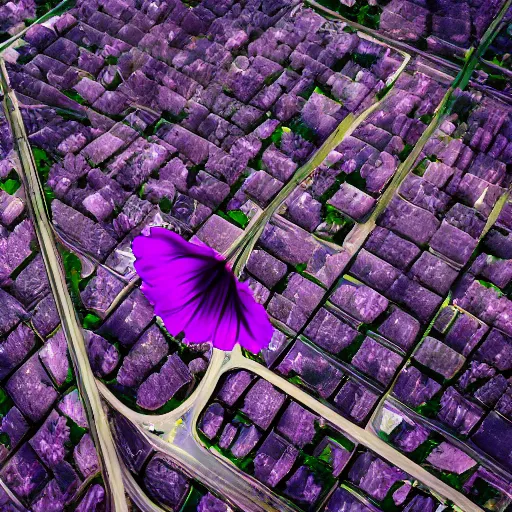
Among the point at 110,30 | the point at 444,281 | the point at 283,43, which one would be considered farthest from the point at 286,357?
the point at 110,30

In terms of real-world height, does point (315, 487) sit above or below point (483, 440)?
below

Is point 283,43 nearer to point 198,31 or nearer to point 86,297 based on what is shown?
point 198,31

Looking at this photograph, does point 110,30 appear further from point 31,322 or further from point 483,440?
point 483,440

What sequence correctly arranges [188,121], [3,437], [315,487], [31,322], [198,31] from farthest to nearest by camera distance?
[198,31] → [188,121] → [31,322] → [3,437] → [315,487]

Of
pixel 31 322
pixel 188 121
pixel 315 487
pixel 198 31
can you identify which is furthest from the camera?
pixel 198 31

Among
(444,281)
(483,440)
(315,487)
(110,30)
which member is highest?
(110,30)

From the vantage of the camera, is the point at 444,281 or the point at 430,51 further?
the point at 430,51
